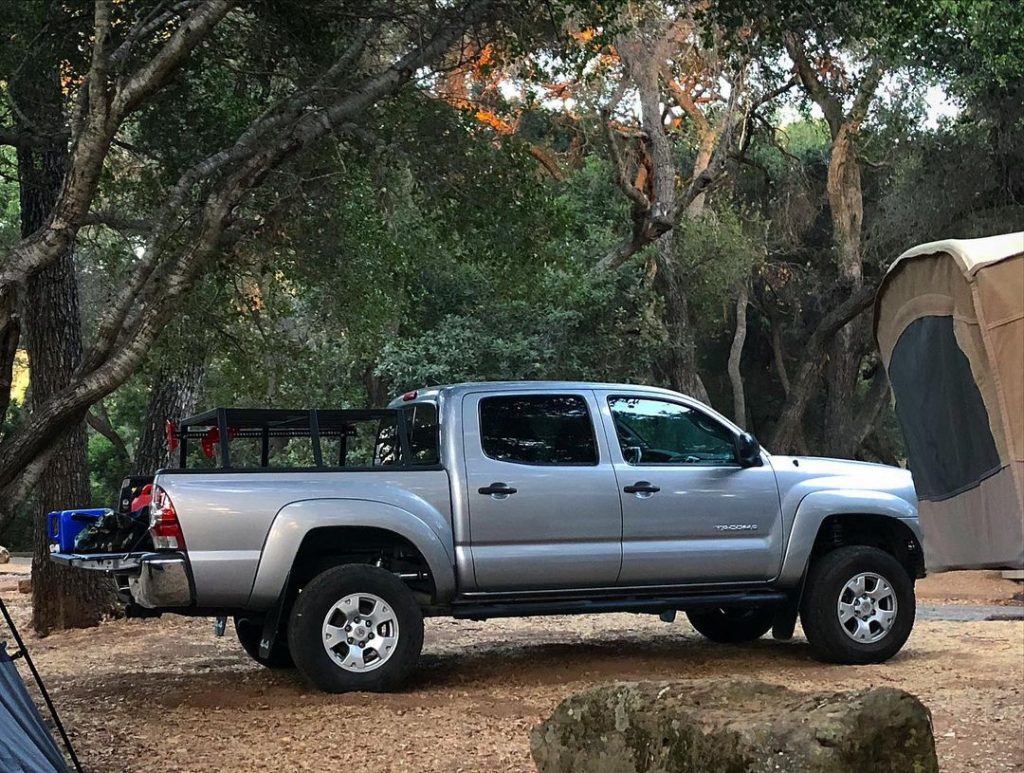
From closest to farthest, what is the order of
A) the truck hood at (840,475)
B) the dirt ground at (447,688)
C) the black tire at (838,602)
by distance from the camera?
the dirt ground at (447,688) → the black tire at (838,602) → the truck hood at (840,475)

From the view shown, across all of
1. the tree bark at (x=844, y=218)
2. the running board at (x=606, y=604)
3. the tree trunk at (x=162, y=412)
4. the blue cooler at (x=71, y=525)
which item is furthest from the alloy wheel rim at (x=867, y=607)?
the tree bark at (x=844, y=218)

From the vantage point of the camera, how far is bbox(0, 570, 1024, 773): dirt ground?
20.3 feet

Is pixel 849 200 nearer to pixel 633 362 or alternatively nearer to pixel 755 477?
pixel 633 362

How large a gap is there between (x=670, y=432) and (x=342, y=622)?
9.15ft

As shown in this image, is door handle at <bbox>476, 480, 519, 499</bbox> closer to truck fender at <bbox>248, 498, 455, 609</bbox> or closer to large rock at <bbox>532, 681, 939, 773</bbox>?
truck fender at <bbox>248, 498, 455, 609</bbox>

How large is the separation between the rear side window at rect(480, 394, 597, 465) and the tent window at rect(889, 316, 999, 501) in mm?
3869

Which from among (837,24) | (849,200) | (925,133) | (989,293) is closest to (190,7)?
(837,24)

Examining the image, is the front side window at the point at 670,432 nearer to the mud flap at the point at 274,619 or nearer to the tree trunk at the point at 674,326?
the mud flap at the point at 274,619

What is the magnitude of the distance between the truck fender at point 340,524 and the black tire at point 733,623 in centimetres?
262

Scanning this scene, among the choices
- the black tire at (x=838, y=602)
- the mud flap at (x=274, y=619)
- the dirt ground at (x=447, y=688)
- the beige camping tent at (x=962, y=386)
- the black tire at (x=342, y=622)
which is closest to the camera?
the beige camping tent at (x=962, y=386)

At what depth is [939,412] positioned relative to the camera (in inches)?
175

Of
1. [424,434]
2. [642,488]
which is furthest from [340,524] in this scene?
[642,488]

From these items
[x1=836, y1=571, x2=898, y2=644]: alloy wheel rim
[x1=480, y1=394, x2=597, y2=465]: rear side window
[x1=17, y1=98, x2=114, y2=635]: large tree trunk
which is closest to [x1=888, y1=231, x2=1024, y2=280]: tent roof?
[x1=480, y1=394, x2=597, y2=465]: rear side window

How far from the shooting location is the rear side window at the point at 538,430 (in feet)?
27.6
